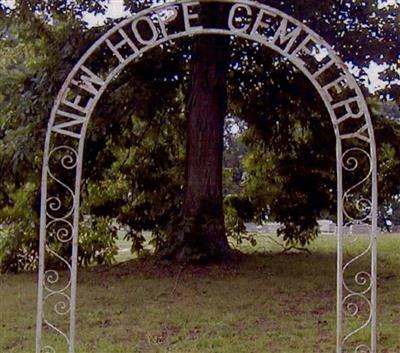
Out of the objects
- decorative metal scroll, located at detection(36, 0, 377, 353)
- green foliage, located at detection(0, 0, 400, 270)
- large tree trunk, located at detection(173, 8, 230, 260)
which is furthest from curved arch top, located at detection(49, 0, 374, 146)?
large tree trunk, located at detection(173, 8, 230, 260)

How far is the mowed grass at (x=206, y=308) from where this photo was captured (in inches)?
239

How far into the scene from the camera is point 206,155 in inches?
364

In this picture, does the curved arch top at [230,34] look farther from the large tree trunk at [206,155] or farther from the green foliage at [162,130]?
the large tree trunk at [206,155]

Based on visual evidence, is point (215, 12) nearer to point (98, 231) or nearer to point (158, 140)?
point (158, 140)

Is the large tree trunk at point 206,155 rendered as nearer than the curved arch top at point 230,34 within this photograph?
No

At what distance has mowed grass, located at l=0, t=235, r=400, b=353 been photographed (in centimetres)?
607

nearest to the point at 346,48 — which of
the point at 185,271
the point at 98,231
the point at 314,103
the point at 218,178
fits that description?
the point at 314,103

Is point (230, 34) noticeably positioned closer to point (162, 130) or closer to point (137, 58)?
point (137, 58)

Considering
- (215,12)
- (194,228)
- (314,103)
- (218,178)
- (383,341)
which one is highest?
(215,12)

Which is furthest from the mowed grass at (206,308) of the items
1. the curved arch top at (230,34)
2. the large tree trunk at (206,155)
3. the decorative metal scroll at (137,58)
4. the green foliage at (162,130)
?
the curved arch top at (230,34)

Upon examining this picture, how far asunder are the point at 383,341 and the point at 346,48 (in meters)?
3.57

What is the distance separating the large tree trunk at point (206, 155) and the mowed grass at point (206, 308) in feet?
1.21

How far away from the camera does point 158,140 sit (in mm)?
10484

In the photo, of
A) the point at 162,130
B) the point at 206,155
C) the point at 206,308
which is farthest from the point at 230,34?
the point at 162,130
